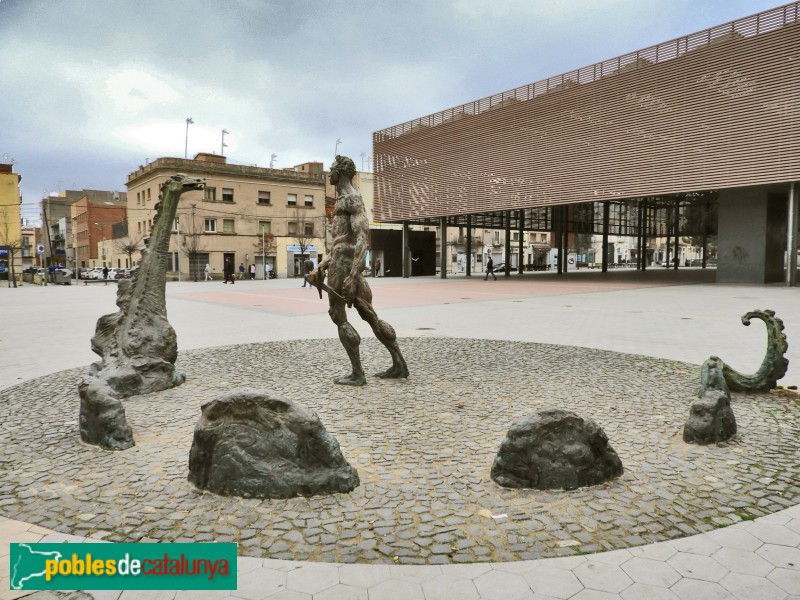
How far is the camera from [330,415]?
484 cm

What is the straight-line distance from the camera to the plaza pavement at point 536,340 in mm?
2258

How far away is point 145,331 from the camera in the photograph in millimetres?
6035

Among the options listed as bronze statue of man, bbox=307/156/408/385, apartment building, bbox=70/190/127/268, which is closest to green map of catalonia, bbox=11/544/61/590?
bronze statue of man, bbox=307/156/408/385

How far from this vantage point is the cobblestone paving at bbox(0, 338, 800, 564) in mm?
2725

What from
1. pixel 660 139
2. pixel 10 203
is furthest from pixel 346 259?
pixel 10 203

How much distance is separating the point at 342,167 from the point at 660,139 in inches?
915

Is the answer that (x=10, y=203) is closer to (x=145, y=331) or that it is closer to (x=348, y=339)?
(x=145, y=331)

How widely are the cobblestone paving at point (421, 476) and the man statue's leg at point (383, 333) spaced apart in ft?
0.55

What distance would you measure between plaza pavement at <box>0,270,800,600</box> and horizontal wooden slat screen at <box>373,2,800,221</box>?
5.89 m

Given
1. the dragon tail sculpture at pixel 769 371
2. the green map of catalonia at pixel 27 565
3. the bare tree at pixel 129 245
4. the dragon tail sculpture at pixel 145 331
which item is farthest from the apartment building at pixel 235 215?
the green map of catalonia at pixel 27 565

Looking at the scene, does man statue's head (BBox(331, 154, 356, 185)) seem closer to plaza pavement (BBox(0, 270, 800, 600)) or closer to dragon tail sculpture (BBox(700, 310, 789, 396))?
plaza pavement (BBox(0, 270, 800, 600))

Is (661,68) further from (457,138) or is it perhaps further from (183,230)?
(183,230)

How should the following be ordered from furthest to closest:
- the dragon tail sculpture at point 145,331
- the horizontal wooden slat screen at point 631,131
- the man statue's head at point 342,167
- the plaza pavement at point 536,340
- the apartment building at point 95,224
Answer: the apartment building at point 95,224 < the horizontal wooden slat screen at point 631,131 < the man statue's head at point 342,167 < the dragon tail sculpture at point 145,331 < the plaza pavement at point 536,340

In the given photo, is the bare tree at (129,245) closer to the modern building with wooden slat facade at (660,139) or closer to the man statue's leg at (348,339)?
the modern building with wooden slat facade at (660,139)
